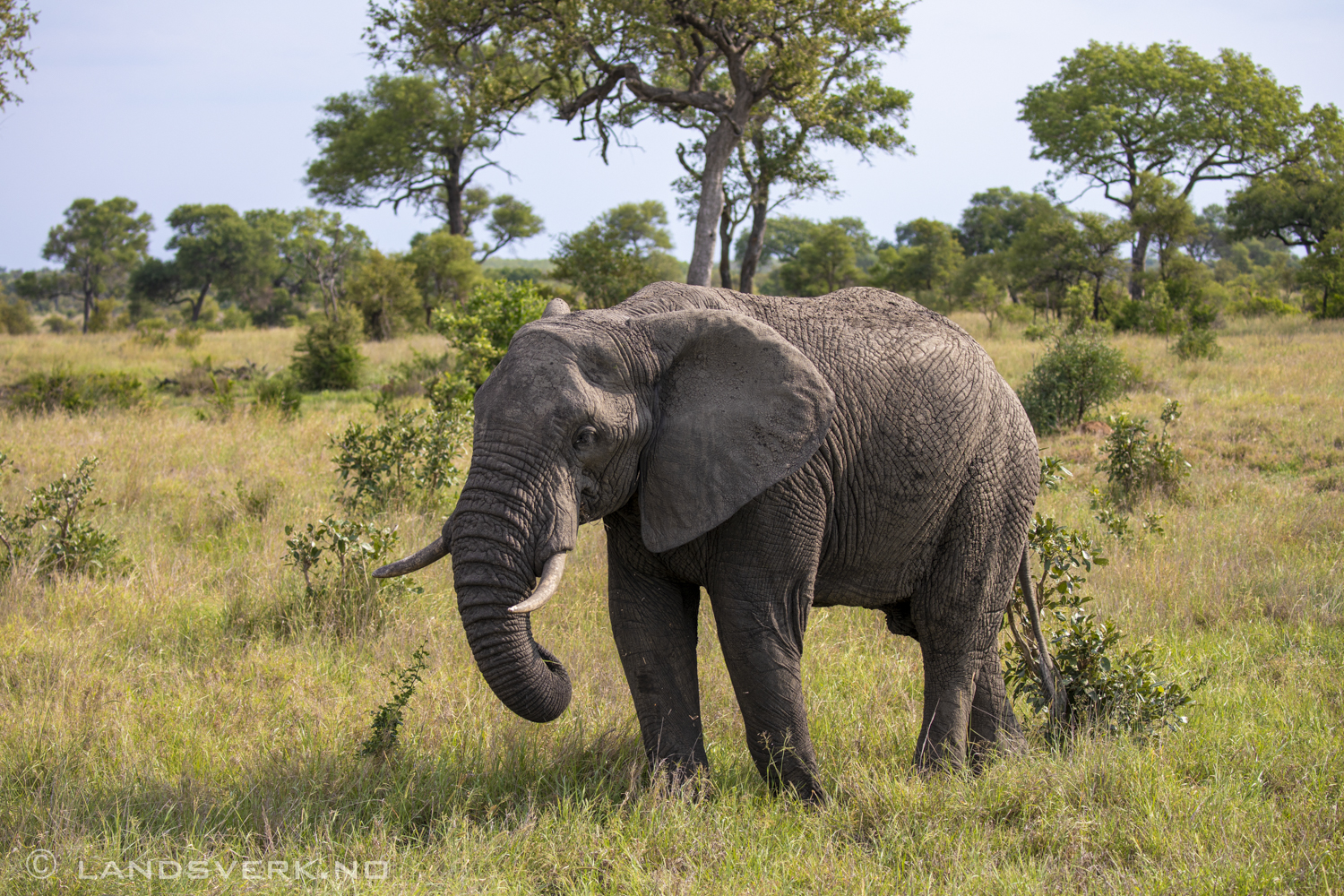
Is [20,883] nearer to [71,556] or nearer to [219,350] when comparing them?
[71,556]

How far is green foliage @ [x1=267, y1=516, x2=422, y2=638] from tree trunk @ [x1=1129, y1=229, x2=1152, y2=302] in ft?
89.9

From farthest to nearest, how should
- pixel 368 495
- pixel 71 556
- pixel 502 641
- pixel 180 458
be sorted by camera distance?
pixel 180 458, pixel 368 495, pixel 71 556, pixel 502 641

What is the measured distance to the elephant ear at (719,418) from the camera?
10.4ft

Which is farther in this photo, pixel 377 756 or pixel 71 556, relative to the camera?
pixel 71 556

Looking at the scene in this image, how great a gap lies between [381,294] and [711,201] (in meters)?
10.9

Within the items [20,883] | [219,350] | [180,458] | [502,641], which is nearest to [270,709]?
[20,883]

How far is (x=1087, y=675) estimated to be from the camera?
446cm

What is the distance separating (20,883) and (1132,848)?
147 inches

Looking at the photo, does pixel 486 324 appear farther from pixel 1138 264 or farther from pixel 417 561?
pixel 1138 264

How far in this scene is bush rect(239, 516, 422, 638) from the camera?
18.6 feet

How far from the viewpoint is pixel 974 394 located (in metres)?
3.78

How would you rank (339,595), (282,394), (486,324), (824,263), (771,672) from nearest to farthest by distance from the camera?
(771,672)
(339,595)
(486,324)
(282,394)
(824,263)

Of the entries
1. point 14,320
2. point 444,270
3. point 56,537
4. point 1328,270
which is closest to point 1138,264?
point 1328,270

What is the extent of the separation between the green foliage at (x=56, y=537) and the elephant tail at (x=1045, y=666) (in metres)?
5.66
